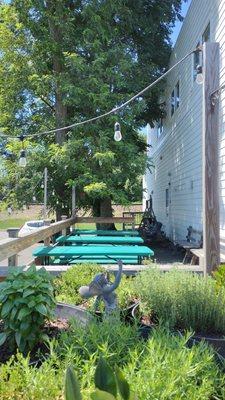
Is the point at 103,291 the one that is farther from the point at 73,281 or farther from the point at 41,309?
the point at 73,281

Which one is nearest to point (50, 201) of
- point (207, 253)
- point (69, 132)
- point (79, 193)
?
point (79, 193)

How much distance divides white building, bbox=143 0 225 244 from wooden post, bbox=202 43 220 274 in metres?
2.86

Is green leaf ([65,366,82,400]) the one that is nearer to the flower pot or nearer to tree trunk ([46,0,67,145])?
the flower pot

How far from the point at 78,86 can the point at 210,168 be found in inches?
355

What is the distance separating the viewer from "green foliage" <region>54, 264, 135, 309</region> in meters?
3.65

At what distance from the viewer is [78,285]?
392cm

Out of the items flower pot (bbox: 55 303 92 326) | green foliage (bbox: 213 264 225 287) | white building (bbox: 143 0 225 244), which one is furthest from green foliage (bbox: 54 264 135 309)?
white building (bbox: 143 0 225 244)

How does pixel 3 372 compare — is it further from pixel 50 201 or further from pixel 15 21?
pixel 15 21

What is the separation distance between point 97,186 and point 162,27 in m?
7.87

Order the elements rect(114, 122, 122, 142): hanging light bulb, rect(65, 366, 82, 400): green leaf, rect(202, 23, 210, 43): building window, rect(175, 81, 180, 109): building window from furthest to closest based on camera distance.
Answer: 1. rect(175, 81, 180, 109): building window
2. rect(202, 23, 210, 43): building window
3. rect(114, 122, 122, 142): hanging light bulb
4. rect(65, 366, 82, 400): green leaf

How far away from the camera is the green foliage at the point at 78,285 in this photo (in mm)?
3648

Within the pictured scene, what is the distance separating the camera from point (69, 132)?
13570mm

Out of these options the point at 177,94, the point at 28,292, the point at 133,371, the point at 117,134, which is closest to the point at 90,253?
the point at 117,134

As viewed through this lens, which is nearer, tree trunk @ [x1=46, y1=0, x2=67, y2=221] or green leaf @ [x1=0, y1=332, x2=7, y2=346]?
green leaf @ [x1=0, y1=332, x2=7, y2=346]
